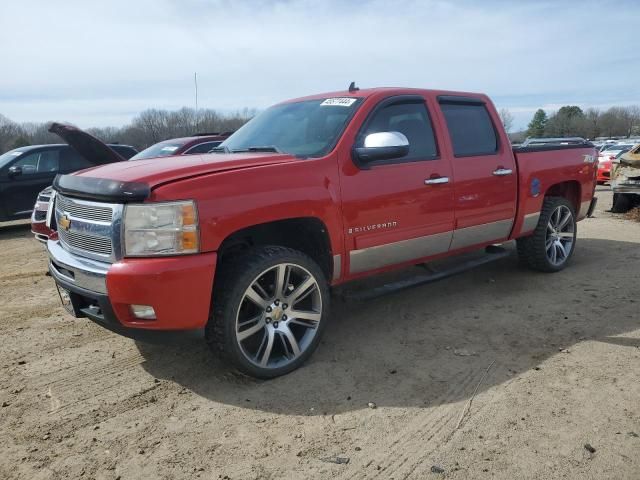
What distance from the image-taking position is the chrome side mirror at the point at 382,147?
3.58 meters

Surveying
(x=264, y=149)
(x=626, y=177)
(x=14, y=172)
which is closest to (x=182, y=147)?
(x=14, y=172)

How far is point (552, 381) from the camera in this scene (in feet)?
10.7

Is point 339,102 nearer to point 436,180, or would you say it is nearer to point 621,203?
point 436,180

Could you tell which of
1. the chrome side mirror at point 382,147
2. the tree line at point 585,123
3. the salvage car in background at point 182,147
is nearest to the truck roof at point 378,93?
the chrome side mirror at point 382,147

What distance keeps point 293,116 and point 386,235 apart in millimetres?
1312

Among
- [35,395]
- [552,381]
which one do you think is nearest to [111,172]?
[35,395]

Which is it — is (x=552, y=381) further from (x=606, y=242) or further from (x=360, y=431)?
(x=606, y=242)

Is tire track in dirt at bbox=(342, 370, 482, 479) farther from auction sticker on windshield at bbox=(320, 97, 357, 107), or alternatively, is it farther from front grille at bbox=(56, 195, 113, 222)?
auction sticker on windshield at bbox=(320, 97, 357, 107)

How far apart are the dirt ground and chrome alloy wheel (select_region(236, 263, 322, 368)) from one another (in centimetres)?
18

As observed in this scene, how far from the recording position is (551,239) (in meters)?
5.74

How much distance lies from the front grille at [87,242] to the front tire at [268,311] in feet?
2.24

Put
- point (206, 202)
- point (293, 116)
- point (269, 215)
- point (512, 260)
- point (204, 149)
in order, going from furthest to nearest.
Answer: point (204, 149)
point (512, 260)
point (293, 116)
point (269, 215)
point (206, 202)

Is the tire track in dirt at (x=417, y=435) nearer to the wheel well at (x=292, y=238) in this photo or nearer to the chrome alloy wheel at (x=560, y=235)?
the wheel well at (x=292, y=238)

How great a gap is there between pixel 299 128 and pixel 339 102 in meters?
0.38
